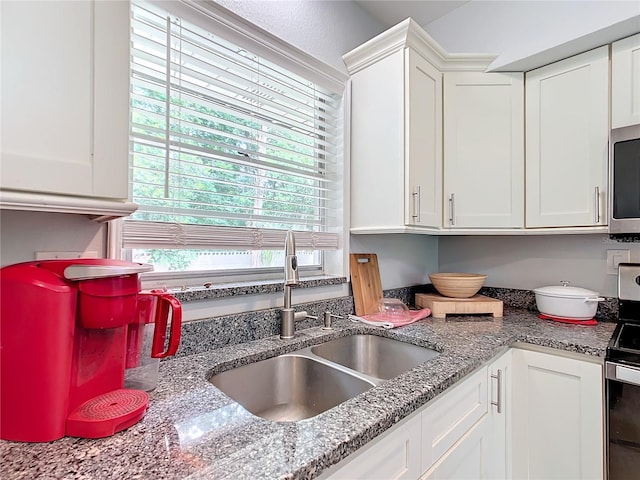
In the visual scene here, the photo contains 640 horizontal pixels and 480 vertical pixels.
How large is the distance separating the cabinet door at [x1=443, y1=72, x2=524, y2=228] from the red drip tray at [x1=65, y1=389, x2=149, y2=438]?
5.08 ft

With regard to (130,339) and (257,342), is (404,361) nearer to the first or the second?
(257,342)

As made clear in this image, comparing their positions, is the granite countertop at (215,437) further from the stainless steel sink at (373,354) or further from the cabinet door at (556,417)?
the cabinet door at (556,417)

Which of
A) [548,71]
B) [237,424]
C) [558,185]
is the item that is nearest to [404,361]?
[237,424]

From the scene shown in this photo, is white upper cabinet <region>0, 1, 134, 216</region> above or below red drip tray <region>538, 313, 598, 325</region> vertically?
above

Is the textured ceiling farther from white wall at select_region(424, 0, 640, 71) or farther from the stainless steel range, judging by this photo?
the stainless steel range

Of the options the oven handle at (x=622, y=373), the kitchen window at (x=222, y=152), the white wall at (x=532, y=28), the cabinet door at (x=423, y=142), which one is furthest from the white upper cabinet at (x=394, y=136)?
the oven handle at (x=622, y=373)

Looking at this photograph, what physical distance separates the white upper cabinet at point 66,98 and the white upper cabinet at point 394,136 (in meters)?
1.11

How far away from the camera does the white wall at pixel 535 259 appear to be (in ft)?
5.44

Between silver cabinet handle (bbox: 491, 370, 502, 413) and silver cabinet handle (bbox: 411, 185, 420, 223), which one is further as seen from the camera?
silver cabinet handle (bbox: 411, 185, 420, 223)

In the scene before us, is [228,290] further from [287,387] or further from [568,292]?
[568,292]

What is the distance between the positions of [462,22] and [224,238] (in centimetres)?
193

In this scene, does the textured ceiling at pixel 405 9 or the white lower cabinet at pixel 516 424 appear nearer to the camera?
the white lower cabinet at pixel 516 424

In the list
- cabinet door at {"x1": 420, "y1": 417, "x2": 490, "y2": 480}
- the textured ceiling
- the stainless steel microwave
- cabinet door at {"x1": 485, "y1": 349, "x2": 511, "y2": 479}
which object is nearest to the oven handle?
cabinet door at {"x1": 485, "y1": 349, "x2": 511, "y2": 479}

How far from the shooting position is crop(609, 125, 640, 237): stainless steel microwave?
51.6 inches
